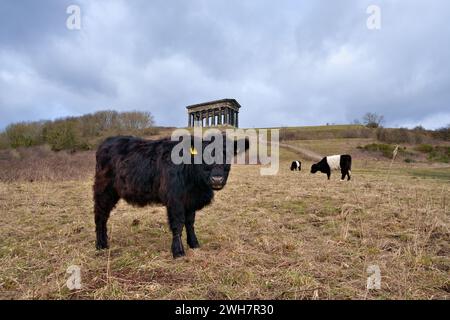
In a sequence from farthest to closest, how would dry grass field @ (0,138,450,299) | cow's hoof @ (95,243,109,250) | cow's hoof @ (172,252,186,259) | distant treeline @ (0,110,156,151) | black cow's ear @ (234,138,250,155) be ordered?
distant treeline @ (0,110,156,151)
cow's hoof @ (95,243,109,250)
black cow's ear @ (234,138,250,155)
cow's hoof @ (172,252,186,259)
dry grass field @ (0,138,450,299)

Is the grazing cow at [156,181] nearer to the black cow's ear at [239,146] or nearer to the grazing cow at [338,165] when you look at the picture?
the black cow's ear at [239,146]

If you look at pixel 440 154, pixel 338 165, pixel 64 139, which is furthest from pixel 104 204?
pixel 440 154

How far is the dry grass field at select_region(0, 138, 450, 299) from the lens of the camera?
12.0 ft

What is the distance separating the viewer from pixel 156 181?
5254 mm

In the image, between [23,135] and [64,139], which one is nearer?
[64,139]

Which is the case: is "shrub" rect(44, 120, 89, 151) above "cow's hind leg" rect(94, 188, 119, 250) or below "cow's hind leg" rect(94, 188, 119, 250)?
above

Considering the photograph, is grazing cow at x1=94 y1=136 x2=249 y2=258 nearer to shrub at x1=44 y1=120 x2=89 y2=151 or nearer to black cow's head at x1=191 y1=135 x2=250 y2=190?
black cow's head at x1=191 y1=135 x2=250 y2=190

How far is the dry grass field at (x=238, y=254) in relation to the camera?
3650 millimetres

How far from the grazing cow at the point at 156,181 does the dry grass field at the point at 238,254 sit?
600 millimetres

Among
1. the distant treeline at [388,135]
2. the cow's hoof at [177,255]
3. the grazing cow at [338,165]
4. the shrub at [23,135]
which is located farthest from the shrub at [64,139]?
the distant treeline at [388,135]

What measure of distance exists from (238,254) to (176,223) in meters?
1.19

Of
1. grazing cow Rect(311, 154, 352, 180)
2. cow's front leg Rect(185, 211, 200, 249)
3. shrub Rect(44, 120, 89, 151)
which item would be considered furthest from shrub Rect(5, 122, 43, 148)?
cow's front leg Rect(185, 211, 200, 249)

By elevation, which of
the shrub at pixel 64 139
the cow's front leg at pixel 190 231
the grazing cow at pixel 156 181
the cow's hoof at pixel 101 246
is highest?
the shrub at pixel 64 139

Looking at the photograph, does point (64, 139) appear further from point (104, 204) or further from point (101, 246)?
point (101, 246)
